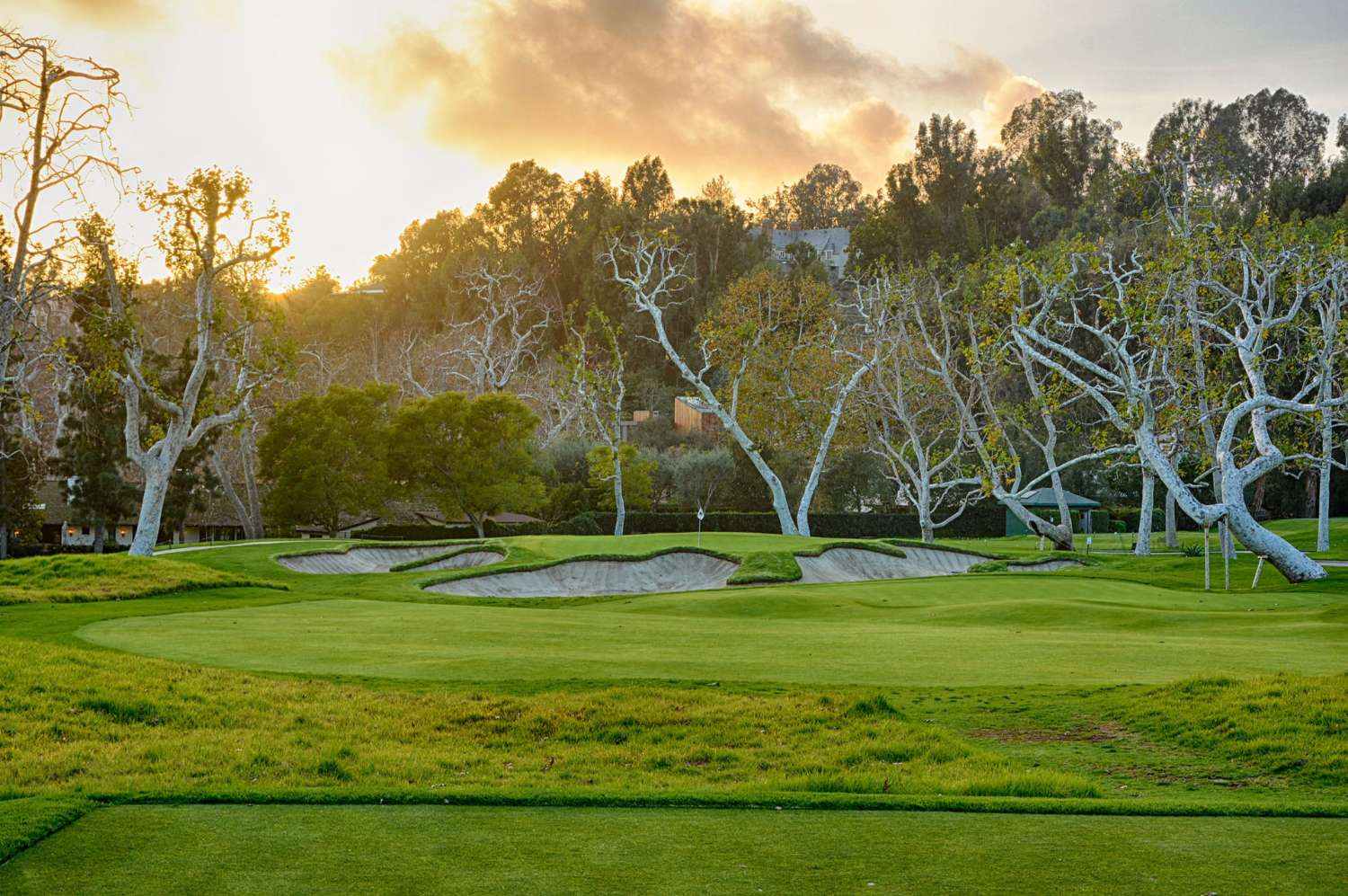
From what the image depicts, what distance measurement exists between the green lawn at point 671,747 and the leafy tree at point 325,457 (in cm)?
2934

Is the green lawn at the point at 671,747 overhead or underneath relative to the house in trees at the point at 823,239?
underneath

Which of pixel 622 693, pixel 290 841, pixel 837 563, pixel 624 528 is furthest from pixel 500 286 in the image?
pixel 290 841

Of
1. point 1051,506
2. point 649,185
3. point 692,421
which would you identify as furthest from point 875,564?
point 649,185

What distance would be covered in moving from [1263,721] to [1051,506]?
5329cm

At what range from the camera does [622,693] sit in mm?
12797

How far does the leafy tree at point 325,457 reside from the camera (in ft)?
168

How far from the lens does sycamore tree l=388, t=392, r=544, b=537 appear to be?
52781 mm

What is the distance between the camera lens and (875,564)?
40625 millimetres

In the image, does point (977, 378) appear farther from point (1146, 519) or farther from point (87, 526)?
point (87, 526)

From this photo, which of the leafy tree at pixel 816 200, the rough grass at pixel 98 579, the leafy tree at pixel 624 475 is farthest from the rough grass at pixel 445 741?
the leafy tree at pixel 816 200

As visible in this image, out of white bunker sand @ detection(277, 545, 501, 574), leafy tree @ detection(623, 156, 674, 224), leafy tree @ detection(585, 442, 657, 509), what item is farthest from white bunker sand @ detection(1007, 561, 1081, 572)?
leafy tree @ detection(623, 156, 674, 224)

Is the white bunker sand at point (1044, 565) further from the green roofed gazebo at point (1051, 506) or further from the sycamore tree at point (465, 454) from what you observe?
the sycamore tree at point (465, 454)

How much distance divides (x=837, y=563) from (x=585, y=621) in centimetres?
1903

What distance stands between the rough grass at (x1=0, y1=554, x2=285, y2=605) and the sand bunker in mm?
16051
